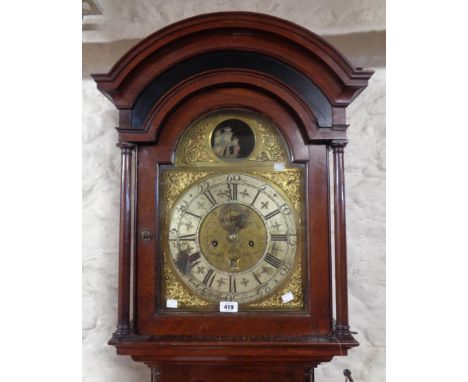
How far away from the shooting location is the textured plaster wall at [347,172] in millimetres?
1304

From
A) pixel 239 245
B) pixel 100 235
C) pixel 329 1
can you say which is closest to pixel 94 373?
pixel 100 235

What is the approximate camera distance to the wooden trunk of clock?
996 mm

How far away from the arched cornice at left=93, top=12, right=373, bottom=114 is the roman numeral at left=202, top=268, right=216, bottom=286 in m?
0.47

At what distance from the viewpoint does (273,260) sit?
1.02 metres

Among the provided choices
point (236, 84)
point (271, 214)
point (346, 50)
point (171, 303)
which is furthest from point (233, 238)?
point (346, 50)

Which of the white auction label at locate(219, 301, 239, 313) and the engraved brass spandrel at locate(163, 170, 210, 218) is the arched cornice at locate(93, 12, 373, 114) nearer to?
the engraved brass spandrel at locate(163, 170, 210, 218)

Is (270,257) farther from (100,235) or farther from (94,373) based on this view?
(94,373)

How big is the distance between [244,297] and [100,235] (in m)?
0.59

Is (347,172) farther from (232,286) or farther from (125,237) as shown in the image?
(125,237)

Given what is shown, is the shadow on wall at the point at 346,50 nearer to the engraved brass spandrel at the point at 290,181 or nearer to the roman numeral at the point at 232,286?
the engraved brass spandrel at the point at 290,181

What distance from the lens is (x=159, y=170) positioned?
1045 mm

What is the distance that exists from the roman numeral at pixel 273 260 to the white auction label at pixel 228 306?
0.44 ft

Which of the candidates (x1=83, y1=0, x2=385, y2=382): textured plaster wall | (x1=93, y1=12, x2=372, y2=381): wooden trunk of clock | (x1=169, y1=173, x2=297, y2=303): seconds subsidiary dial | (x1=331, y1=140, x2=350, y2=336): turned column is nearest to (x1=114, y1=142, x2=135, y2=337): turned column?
(x1=93, y1=12, x2=372, y2=381): wooden trunk of clock

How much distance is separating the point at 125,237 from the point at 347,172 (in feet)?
2.44
